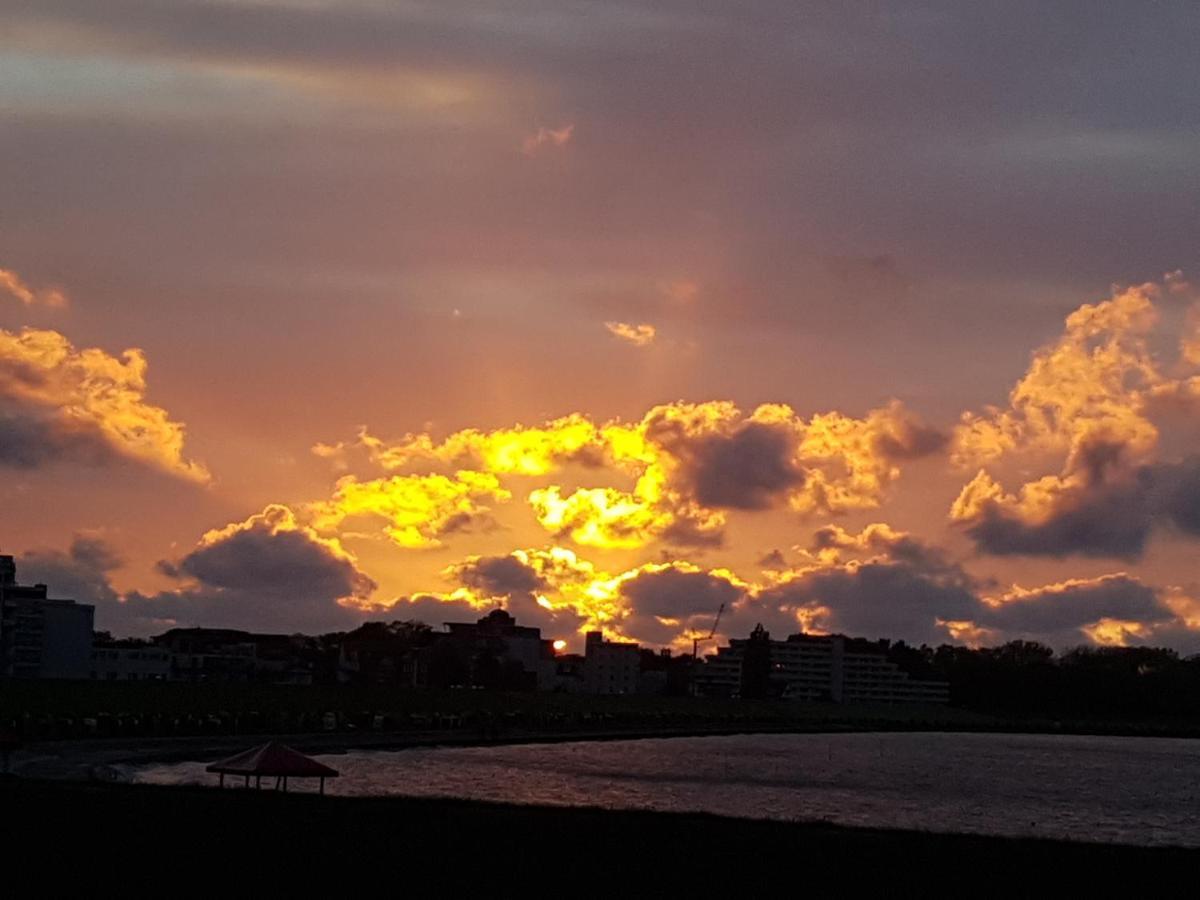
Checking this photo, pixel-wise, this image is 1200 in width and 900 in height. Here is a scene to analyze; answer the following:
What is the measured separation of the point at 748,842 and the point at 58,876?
17222 millimetres

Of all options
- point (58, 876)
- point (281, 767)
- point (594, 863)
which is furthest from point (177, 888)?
point (281, 767)

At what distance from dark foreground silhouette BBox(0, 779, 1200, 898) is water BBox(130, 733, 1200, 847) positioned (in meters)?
16.0

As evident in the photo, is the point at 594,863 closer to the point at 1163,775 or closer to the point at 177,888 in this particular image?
the point at 177,888

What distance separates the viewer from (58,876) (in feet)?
129

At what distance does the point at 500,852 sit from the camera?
146ft

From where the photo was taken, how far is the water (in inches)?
3556

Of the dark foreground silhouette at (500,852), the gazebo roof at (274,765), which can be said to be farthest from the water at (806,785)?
the dark foreground silhouette at (500,852)

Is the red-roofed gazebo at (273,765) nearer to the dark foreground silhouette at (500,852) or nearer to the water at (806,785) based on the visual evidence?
the dark foreground silhouette at (500,852)

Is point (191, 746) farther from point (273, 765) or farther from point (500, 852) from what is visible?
point (500, 852)

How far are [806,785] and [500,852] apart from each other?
261 feet

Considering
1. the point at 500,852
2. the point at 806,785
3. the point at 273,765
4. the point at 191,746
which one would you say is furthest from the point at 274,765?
the point at 191,746

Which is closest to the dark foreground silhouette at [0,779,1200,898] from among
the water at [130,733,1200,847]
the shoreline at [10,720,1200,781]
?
the water at [130,733,1200,847]

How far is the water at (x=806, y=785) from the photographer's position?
296 ft

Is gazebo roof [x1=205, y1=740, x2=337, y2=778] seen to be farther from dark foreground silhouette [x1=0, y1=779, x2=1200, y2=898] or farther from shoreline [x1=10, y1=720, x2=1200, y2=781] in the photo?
shoreline [x1=10, y1=720, x2=1200, y2=781]
